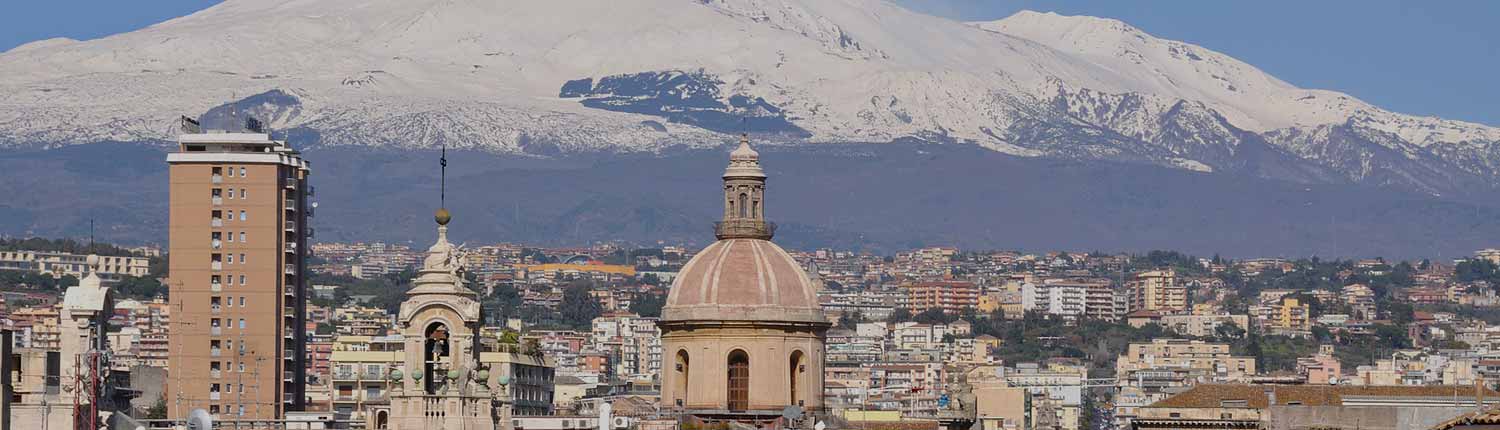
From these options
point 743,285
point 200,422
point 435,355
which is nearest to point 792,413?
point 743,285

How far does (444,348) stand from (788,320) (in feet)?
86.1

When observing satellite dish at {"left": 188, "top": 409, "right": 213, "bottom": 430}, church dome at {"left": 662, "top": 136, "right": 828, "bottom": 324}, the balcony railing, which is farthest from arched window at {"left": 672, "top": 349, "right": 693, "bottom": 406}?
satellite dish at {"left": 188, "top": 409, "right": 213, "bottom": 430}

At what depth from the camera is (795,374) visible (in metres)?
84.9

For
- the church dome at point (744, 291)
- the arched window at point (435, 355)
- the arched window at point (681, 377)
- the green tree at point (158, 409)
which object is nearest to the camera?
the arched window at point (435, 355)

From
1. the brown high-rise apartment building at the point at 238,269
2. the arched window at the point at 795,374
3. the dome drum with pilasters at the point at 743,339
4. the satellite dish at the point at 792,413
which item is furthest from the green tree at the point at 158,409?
the satellite dish at the point at 792,413

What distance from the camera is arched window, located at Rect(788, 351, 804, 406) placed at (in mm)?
84500

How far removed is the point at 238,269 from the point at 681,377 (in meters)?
64.6

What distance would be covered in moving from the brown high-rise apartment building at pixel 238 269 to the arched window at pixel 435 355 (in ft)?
260

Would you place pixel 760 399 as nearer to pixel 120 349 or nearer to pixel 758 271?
pixel 758 271

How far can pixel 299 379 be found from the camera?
479ft

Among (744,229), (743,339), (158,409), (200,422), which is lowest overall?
(158,409)

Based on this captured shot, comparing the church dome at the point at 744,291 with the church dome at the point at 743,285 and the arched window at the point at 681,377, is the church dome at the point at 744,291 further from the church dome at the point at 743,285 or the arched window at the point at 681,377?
the arched window at the point at 681,377

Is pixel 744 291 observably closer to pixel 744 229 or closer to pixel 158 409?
pixel 744 229

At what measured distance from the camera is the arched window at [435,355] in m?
57.6
